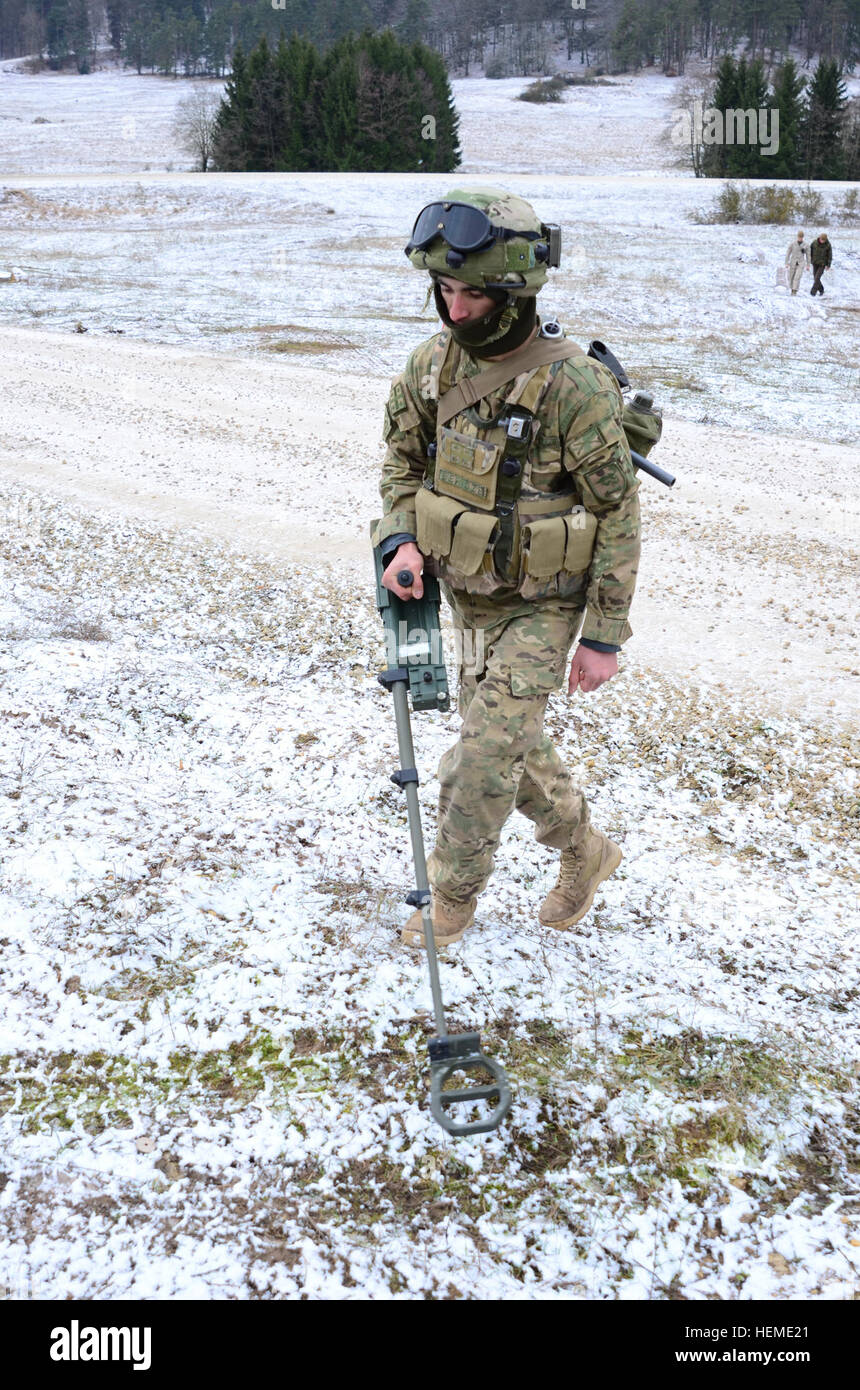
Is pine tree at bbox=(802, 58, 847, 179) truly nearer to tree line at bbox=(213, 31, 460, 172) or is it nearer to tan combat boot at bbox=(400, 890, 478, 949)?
tree line at bbox=(213, 31, 460, 172)

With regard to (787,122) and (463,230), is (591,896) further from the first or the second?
(787,122)

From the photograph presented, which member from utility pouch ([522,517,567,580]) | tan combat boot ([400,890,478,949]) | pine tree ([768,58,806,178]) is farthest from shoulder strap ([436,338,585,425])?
pine tree ([768,58,806,178])

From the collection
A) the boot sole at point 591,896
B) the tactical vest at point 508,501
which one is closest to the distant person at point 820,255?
the boot sole at point 591,896

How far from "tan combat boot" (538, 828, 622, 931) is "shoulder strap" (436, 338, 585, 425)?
6.30 ft

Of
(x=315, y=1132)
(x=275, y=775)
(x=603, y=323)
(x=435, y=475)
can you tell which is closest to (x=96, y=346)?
(x=603, y=323)

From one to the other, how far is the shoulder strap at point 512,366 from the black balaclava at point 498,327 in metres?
0.04

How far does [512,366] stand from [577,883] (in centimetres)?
220

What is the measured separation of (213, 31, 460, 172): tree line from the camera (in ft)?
146

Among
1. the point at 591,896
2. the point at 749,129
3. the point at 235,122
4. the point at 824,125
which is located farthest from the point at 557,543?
the point at 824,125

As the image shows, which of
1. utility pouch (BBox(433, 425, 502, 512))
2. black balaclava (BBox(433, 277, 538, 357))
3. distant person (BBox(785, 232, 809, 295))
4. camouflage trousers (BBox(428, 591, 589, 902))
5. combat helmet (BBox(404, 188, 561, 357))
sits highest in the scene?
distant person (BBox(785, 232, 809, 295))

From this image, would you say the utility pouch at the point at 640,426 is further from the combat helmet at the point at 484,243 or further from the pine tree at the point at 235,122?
the pine tree at the point at 235,122

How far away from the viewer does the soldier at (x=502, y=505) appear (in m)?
3.15

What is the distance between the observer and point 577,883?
419 centimetres

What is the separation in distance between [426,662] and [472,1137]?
1650mm
